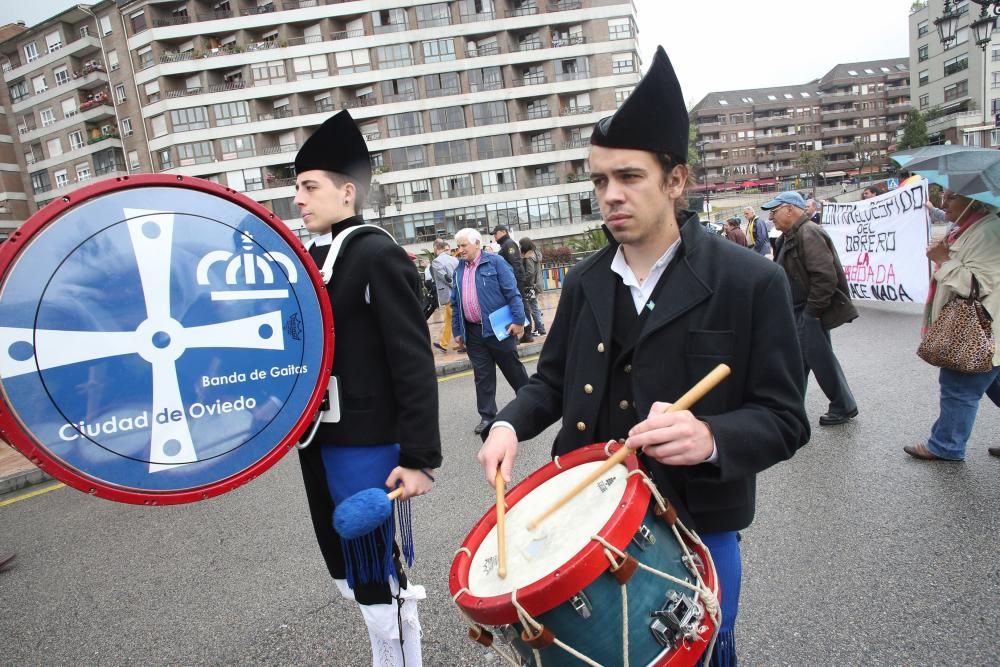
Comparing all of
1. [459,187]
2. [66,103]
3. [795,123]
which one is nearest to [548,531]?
[459,187]

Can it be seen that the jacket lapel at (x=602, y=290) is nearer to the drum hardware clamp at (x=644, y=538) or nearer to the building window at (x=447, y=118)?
the drum hardware clamp at (x=644, y=538)

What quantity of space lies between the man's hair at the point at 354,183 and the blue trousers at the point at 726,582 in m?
1.65

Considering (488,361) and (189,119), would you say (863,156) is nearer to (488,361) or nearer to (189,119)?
(189,119)

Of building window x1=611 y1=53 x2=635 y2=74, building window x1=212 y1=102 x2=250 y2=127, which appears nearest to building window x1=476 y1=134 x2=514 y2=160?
building window x1=611 y1=53 x2=635 y2=74

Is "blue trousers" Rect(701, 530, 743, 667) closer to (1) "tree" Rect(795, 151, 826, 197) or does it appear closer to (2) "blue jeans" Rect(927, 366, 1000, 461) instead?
(2) "blue jeans" Rect(927, 366, 1000, 461)

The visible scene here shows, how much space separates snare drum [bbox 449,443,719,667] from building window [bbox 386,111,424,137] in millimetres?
45378

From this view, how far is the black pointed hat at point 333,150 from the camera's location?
7.15 feet

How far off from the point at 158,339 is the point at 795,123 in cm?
10925

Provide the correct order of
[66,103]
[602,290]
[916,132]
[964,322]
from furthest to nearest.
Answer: [916,132]
[66,103]
[964,322]
[602,290]

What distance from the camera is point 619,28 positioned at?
43.7 metres

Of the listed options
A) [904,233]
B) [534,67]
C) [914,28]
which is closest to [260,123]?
[534,67]

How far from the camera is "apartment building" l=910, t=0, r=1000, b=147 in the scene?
53.2 meters

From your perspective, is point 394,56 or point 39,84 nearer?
point 394,56

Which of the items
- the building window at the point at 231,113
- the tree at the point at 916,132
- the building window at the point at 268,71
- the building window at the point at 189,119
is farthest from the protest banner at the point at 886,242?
the tree at the point at 916,132
